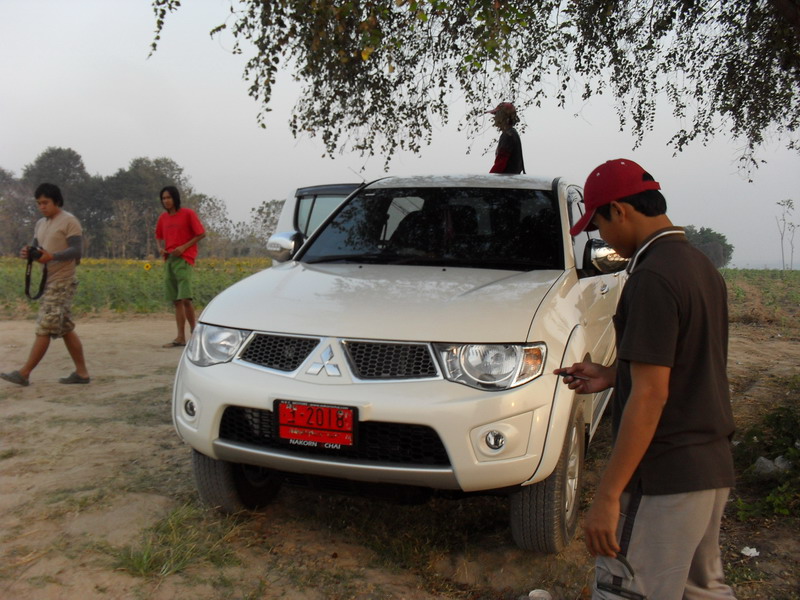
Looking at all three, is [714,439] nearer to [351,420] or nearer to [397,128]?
[351,420]

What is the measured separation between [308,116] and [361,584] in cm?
533

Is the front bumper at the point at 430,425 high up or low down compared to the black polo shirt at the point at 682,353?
down

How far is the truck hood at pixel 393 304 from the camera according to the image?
2.90m

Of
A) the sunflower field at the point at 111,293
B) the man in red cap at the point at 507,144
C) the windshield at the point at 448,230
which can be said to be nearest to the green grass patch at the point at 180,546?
the windshield at the point at 448,230

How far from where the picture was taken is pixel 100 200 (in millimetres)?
58906

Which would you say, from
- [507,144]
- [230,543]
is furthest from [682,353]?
[507,144]

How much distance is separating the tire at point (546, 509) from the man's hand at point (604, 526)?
3.88 ft

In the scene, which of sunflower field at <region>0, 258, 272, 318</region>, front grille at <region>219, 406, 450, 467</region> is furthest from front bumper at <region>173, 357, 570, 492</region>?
sunflower field at <region>0, 258, 272, 318</region>

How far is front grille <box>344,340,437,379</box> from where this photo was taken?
2855 millimetres

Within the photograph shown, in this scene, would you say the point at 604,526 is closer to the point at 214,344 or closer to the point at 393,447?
the point at 393,447

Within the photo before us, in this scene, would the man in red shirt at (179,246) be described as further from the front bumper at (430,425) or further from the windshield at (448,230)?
the front bumper at (430,425)

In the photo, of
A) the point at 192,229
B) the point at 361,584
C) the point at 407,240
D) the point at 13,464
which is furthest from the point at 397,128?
the point at 361,584

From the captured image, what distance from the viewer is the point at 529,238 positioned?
3.91m

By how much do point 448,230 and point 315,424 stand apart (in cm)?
166
